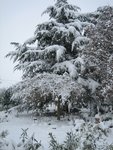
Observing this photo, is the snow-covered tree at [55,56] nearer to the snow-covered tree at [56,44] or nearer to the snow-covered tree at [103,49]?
the snow-covered tree at [56,44]

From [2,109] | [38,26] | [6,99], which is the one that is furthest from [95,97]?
[2,109]

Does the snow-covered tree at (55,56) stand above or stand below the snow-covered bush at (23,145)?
above

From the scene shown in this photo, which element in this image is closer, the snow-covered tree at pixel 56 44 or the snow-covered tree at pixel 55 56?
the snow-covered tree at pixel 55 56

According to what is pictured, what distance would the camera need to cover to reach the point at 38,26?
12555 mm

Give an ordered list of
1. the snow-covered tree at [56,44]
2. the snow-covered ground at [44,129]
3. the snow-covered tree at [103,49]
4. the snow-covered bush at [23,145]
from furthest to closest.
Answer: the snow-covered tree at [56,44], the snow-covered tree at [103,49], the snow-covered ground at [44,129], the snow-covered bush at [23,145]

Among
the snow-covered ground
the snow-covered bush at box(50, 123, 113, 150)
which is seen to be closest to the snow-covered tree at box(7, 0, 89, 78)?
the snow-covered ground

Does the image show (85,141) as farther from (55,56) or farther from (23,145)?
(55,56)

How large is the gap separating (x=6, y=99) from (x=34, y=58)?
136 inches

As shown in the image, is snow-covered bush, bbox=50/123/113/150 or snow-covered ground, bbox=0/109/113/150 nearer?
snow-covered bush, bbox=50/123/113/150

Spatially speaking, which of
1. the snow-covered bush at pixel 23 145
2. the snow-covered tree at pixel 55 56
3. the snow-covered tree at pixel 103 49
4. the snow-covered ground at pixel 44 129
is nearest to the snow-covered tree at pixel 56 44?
the snow-covered tree at pixel 55 56

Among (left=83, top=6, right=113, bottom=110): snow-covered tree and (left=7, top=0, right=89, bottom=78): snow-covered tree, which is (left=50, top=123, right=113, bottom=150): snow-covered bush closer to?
(left=83, top=6, right=113, bottom=110): snow-covered tree

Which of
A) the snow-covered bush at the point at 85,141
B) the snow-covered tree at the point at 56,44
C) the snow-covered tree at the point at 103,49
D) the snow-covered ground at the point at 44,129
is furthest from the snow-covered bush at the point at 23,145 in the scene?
the snow-covered tree at the point at 56,44

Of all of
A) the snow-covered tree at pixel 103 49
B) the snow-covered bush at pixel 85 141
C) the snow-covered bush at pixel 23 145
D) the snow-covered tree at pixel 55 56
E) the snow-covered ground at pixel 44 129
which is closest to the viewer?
the snow-covered bush at pixel 85 141

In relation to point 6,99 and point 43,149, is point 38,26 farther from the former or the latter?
point 43,149
